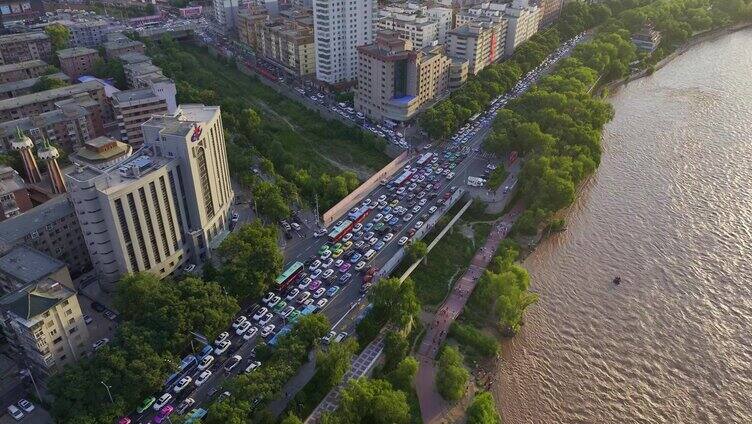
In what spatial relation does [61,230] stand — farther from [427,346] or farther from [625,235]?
[625,235]

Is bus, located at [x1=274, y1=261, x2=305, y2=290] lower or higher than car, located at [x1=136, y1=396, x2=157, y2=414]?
higher

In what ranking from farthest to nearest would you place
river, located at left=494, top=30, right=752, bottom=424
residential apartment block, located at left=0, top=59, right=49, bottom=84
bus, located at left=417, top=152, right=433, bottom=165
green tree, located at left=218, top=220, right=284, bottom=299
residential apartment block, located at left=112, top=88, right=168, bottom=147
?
residential apartment block, located at left=0, top=59, right=49, bottom=84
residential apartment block, located at left=112, top=88, right=168, bottom=147
bus, located at left=417, top=152, right=433, bottom=165
green tree, located at left=218, top=220, right=284, bottom=299
river, located at left=494, top=30, right=752, bottom=424

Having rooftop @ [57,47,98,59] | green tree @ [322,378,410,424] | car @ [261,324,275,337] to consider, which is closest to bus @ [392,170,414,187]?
car @ [261,324,275,337]

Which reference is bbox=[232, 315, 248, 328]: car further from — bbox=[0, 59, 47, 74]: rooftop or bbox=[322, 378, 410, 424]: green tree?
bbox=[0, 59, 47, 74]: rooftop

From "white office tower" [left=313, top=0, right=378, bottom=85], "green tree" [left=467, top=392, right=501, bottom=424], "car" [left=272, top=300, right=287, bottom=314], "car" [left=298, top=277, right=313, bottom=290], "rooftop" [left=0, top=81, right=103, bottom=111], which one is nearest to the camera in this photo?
"green tree" [left=467, top=392, right=501, bottom=424]

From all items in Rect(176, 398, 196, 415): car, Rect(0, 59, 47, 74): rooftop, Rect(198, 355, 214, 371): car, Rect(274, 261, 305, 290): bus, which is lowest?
Rect(176, 398, 196, 415): car

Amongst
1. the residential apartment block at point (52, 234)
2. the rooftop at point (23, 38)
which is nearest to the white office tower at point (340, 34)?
the residential apartment block at point (52, 234)

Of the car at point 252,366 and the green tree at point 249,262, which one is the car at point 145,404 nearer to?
the car at point 252,366

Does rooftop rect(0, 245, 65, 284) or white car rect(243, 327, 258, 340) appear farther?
Result: white car rect(243, 327, 258, 340)
